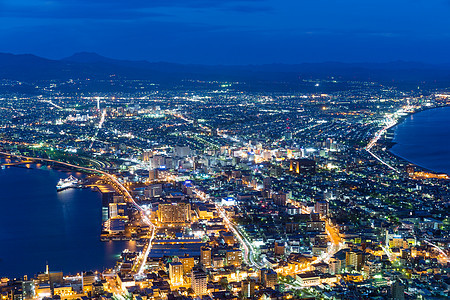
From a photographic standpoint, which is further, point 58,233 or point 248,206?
point 248,206

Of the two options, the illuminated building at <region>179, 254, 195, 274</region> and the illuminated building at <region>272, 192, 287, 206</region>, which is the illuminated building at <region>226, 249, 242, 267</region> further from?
the illuminated building at <region>272, 192, 287, 206</region>

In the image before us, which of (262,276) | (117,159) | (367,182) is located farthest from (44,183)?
(262,276)

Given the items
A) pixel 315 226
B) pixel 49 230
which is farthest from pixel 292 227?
pixel 49 230

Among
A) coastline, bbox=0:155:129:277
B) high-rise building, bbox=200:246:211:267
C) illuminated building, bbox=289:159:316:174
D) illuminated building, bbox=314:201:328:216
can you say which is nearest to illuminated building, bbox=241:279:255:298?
Result: high-rise building, bbox=200:246:211:267

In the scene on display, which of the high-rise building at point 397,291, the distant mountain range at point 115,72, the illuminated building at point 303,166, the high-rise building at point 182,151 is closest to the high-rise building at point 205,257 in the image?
the high-rise building at point 397,291

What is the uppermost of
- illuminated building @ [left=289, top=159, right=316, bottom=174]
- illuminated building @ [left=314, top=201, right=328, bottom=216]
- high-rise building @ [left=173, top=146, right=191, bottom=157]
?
high-rise building @ [left=173, top=146, right=191, bottom=157]

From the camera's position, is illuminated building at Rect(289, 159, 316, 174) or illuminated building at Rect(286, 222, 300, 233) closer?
illuminated building at Rect(286, 222, 300, 233)

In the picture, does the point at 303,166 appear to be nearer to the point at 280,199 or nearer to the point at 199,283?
the point at 280,199

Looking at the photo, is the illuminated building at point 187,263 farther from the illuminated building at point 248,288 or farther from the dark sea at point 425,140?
the dark sea at point 425,140
